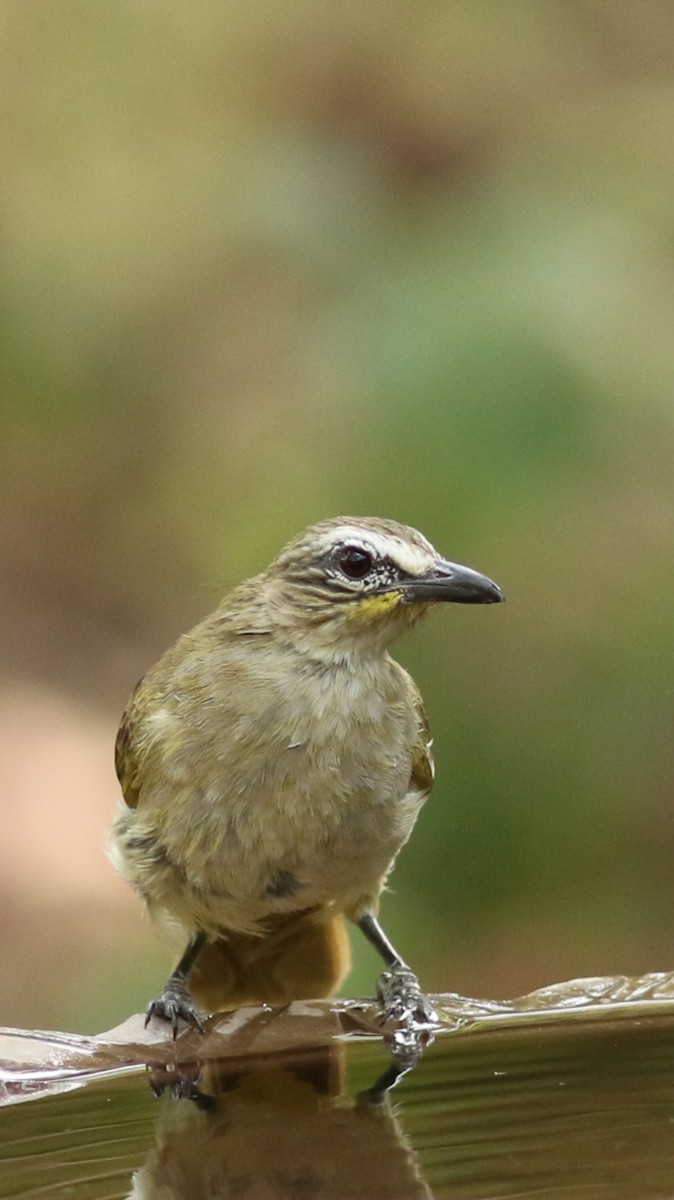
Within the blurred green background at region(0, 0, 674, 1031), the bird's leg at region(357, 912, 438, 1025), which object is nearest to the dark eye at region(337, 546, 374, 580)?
the bird's leg at region(357, 912, 438, 1025)

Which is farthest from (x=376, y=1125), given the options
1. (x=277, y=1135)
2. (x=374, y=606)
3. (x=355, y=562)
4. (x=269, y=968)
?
(x=269, y=968)

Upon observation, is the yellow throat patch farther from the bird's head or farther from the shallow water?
the shallow water

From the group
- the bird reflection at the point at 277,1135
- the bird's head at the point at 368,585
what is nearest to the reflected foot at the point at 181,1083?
the bird reflection at the point at 277,1135

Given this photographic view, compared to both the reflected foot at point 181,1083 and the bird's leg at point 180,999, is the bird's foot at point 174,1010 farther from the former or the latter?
the reflected foot at point 181,1083

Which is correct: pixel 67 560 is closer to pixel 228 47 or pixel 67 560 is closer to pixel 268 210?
pixel 268 210

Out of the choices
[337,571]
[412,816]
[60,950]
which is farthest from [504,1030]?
[60,950]

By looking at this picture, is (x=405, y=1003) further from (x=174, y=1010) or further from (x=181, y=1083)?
(x=181, y=1083)
